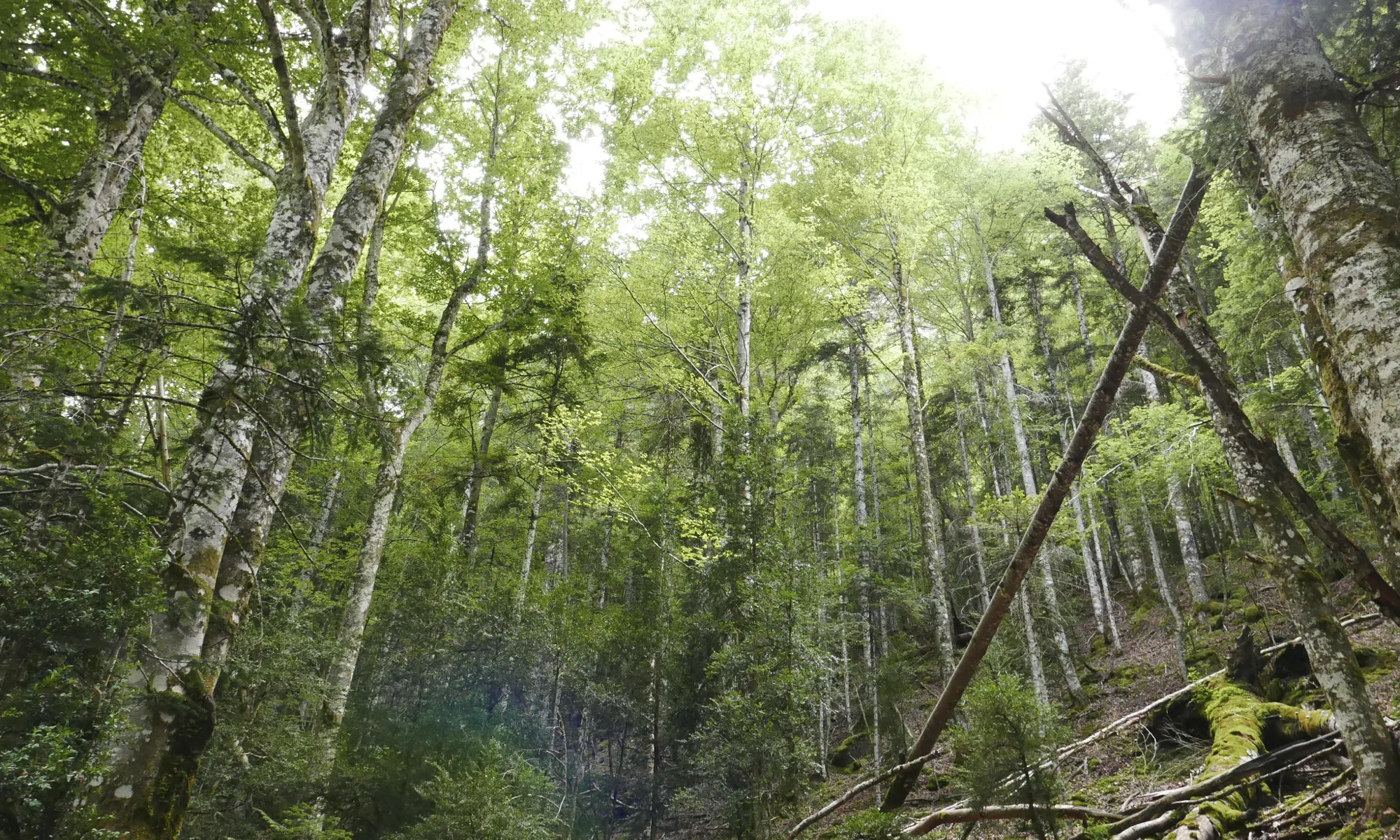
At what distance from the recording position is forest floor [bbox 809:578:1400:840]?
12.8ft

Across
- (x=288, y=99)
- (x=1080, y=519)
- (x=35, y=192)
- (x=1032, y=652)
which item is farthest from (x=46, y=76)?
(x=1080, y=519)

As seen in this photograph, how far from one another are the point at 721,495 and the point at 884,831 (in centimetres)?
599

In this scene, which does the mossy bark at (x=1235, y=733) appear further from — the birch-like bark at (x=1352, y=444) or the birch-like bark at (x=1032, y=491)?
the birch-like bark at (x=1032, y=491)

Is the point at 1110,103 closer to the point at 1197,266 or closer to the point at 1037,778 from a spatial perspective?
the point at 1197,266

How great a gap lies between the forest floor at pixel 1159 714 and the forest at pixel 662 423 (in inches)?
3.3

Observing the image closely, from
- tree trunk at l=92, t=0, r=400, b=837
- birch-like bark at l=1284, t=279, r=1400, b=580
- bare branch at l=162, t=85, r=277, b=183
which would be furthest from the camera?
bare branch at l=162, t=85, r=277, b=183

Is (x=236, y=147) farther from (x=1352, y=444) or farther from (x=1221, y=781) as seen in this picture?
(x=1221, y=781)

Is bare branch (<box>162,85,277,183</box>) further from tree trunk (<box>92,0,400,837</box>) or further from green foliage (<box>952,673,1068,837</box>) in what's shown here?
green foliage (<box>952,673,1068,837</box>)

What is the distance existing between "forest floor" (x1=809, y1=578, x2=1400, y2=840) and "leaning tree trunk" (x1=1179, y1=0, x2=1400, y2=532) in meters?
1.80

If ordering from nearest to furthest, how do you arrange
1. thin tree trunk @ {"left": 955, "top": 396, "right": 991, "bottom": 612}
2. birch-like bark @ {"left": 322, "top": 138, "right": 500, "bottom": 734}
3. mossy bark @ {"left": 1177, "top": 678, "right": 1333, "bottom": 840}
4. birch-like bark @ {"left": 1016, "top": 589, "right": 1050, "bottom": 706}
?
mossy bark @ {"left": 1177, "top": 678, "right": 1333, "bottom": 840}, birch-like bark @ {"left": 322, "top": 138, "right": 500, "bottom": 734}, birch-like bark @ {"left": 1016, "top": 589, "right": 1050, "bottom": 706}, thin tree trunk @ {"left": 955, "top": 396, "right": 991, "bottom": 612}

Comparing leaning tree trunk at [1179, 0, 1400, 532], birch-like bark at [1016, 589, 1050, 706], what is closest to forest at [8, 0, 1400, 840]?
leaning tree trunk at [1179, 0, 1400, 532]

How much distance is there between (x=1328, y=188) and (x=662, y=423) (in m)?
15.0

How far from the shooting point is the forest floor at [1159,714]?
12.8 ft

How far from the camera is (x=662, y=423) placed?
16750mm
